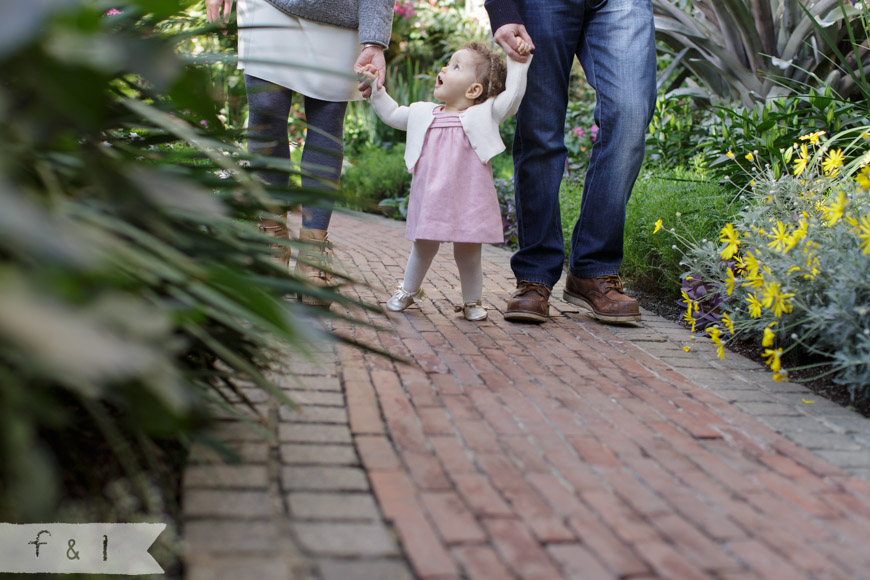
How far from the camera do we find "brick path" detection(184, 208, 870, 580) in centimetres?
138

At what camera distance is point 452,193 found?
2.99 metres

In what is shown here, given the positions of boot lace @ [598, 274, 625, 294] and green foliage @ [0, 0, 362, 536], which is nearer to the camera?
green foliage @ [0, 0, 362, 536]

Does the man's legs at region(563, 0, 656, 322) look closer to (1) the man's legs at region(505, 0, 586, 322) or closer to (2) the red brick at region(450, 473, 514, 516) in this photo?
(1) the man's legs at region(505, 0, 586, 322)

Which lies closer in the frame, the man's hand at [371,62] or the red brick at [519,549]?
the red brick at [519,549]

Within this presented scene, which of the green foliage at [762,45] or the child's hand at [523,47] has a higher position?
the green foliage at [762,45]

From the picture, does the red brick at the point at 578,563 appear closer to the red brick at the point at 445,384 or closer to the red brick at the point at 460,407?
the red brick at the point at 460,407

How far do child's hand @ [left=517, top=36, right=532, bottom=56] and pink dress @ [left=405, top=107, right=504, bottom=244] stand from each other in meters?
0.34

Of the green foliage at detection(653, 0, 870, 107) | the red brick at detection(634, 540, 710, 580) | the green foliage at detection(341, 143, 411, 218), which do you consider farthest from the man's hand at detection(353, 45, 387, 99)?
the green foliage at detection(341, 143, 411, 218)

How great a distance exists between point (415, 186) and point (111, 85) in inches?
60.5

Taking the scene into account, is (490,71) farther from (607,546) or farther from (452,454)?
(607,546)

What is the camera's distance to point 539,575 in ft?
4.35

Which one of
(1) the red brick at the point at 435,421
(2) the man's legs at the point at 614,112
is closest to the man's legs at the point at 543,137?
(2) the man's legs at the point at 614,112

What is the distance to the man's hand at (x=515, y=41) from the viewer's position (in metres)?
2.87

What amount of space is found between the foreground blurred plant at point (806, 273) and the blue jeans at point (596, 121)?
0.39 meters
